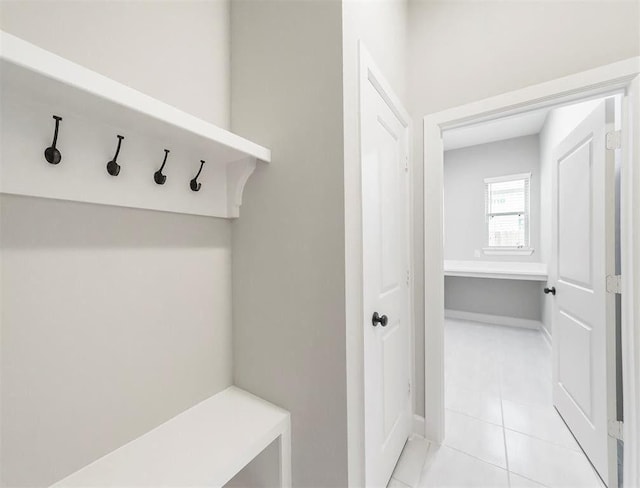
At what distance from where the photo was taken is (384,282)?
127cm

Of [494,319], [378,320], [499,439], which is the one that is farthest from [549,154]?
[378,320]

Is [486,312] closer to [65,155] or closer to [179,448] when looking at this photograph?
[179,448]

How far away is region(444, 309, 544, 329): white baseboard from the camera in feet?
12.1

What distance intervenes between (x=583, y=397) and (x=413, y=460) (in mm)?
1083

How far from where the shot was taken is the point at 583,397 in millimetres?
1562

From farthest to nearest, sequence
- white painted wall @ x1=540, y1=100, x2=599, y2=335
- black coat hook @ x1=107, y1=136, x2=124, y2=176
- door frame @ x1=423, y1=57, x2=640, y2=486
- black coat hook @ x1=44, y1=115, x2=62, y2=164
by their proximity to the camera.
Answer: white painted wall @ x1=540, y1=100, x2=599, y2=335
door frame @ x1=423, y1=57, x2=640, y2=486
black coat hook @ x1=107, y1=136, x2=124, y2=176
black coat hook @ x1=44, y1=115, x2=62, y2=164

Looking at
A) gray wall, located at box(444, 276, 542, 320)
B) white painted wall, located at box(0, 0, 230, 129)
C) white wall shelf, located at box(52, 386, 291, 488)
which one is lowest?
gray wall, located at box(444, 276, 542, 320)

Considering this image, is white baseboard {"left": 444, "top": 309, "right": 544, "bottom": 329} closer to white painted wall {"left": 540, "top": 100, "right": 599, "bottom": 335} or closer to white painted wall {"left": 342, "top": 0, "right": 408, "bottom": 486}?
white painted wall {"left": 540, "top": 100, "right": 599, "bottom": 335}

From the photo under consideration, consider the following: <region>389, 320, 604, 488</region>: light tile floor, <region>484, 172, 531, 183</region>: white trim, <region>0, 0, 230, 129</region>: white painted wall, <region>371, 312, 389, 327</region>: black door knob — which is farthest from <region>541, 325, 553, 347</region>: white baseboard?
<region>0, 0, 230, 129</region>: white painted wall

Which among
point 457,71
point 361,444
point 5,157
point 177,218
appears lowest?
point 361,444

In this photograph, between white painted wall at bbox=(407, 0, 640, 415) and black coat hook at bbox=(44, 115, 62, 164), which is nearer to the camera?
black coat hook at bbox=(44, 115, 62, 164)

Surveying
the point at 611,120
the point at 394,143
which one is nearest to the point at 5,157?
the point at 394,143

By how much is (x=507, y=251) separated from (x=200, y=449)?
179 inches

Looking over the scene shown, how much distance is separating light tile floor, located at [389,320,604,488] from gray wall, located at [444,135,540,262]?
1951mm
